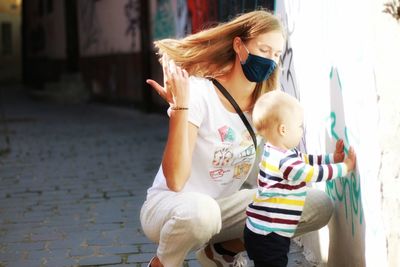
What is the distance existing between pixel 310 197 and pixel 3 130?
905 cm

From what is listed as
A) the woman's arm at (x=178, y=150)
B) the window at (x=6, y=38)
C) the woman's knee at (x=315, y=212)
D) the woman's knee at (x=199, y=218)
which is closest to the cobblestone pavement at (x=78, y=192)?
the woman's knee at (x=315, y=212)

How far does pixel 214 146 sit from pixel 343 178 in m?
0.64

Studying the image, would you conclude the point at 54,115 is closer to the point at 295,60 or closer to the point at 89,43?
the point at 89,43

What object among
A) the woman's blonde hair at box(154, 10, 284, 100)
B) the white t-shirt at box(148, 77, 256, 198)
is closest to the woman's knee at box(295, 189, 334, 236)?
the white t-shirt at box(148, 77, 256, 198)

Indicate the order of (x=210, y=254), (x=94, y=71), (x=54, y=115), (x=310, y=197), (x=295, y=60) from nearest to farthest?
(x=310, y=197) → (x=210, y=254) → (x=295, y=60) → (x=54, y=115) → (x=94, y=71)

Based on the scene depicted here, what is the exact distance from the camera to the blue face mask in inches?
123

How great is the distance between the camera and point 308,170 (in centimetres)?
281

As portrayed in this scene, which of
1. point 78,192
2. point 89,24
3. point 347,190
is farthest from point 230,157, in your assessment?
point 89,24

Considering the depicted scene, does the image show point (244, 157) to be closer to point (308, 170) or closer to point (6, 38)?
point (308, 170)

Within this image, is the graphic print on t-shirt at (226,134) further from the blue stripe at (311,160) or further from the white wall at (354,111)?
the white wall at (354,111)

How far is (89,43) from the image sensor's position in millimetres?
17859

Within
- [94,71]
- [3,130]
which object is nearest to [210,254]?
[3,130]

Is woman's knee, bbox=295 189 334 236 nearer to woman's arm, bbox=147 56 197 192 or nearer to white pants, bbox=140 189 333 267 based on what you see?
white pants, bbox=140 189 333 267

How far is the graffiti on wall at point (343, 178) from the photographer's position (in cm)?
292
